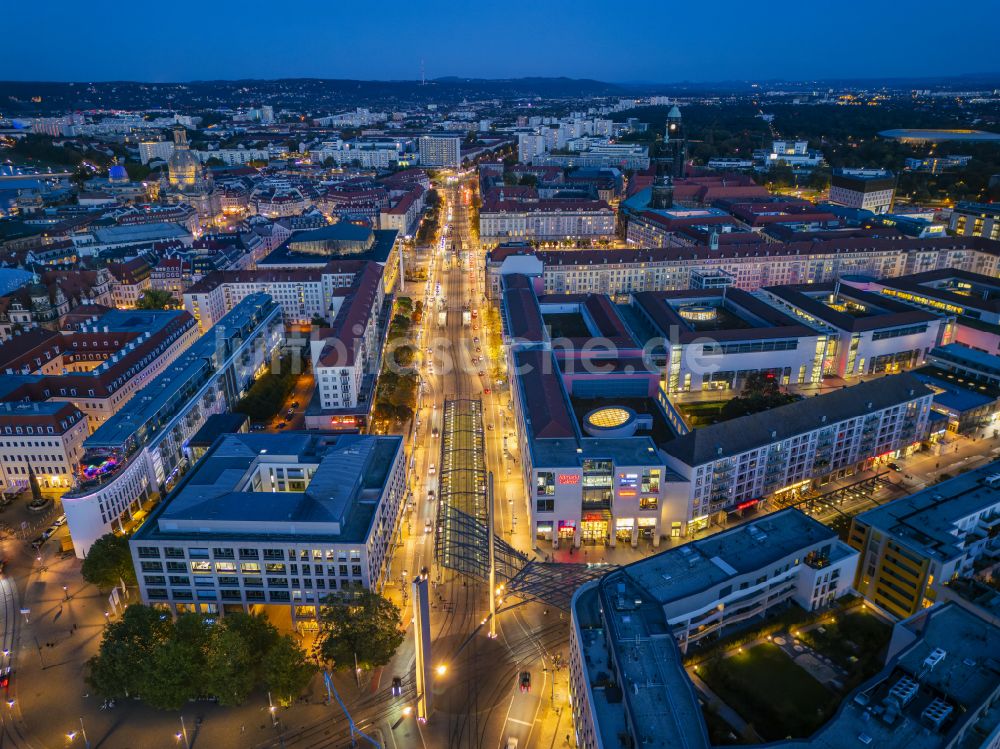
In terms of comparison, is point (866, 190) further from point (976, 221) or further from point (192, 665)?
point (192, 665)

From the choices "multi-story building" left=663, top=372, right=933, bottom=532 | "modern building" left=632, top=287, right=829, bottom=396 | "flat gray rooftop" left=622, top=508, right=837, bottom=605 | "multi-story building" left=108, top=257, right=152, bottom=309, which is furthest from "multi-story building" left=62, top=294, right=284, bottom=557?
"modern building" left=632, top=287, right=829, bottom=396

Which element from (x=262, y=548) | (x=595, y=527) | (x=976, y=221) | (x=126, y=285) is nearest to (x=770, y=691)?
(x=595, y=527)

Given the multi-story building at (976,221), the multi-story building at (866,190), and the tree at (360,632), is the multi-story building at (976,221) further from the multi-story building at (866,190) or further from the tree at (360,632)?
the tree at (360,632)

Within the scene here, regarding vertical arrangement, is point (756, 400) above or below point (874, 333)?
below

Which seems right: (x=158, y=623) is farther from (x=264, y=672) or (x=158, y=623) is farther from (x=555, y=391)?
(x=555, y=391)

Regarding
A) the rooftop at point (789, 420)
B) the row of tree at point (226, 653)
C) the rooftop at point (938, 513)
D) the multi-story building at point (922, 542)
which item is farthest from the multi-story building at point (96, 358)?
the rooftop at point (938, 513)

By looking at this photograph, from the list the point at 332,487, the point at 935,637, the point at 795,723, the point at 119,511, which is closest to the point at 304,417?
the point at 119,511

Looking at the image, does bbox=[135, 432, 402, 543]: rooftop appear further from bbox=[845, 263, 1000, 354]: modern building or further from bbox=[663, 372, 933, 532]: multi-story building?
bbox=[845, 263, 1000, 354]: modern building
